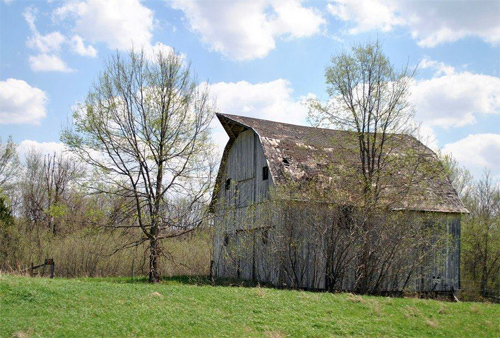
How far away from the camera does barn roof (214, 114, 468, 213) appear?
63.2ft

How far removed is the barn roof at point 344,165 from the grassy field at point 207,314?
18.3 ft

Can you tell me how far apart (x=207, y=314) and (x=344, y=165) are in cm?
1007

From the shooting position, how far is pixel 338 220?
1838 centimetres

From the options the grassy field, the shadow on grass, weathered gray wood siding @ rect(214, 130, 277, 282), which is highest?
weathered gray wood siding @ rect(214, 130, 277, 282)

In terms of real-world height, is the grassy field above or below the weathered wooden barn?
below

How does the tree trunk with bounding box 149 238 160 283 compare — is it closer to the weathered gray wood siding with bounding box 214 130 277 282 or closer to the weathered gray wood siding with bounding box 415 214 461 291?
the weathered gray wood siding with bounding box 214 130 277 282

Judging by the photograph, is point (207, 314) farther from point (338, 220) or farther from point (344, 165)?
point (344, 165)

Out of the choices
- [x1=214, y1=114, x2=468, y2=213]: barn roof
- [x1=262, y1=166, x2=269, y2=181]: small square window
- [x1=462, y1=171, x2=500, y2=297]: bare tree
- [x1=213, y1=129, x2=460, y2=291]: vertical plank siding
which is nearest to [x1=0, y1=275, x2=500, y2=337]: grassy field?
[x1=213, y1=129, x2=460, y2=291]: vertical plank siding

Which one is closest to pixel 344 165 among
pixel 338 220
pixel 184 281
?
pixel 338 220

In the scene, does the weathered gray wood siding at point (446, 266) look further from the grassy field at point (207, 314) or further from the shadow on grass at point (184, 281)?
the shadow on grass at point (184, 281)

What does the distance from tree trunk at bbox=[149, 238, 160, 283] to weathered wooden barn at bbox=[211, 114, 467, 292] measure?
286cm

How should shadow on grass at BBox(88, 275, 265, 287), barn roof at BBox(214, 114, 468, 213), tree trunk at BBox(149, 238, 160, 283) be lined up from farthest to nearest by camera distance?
shadow on grass at BBox(88, 275, 265, 287)
tree trunk at BBox(149, 238, 160, 283)
barn roof at BBox(214, 114, 468, 213)

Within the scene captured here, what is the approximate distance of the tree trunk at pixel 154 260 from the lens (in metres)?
20.1

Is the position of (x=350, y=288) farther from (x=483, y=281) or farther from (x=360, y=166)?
(x=483, y=281)
